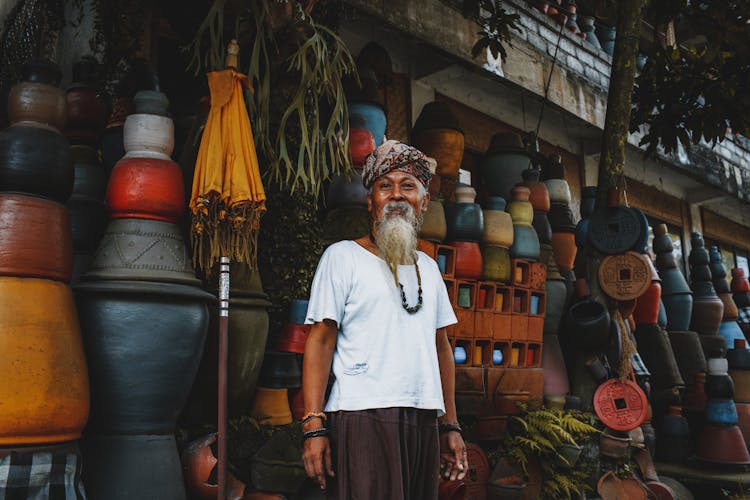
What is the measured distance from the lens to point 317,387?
2125 mm

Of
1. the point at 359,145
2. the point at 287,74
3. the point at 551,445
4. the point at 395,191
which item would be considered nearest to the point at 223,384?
the point at 395,191

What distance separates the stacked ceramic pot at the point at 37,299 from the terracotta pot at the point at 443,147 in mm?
2897

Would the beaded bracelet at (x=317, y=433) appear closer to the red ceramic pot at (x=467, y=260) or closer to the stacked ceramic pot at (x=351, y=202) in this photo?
the stacked ceramic pot at (x=351, y=202)

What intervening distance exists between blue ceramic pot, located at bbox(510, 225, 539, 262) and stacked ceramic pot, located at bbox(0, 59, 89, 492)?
331cm

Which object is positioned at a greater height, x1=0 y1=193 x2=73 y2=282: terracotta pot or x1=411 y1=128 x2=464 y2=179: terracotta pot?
x1=411 y1=128 x2=464 y2=179: terracotta pot

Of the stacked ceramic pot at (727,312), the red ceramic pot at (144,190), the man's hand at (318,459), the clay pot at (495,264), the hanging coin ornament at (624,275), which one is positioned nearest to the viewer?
the man's hand at (318,459)

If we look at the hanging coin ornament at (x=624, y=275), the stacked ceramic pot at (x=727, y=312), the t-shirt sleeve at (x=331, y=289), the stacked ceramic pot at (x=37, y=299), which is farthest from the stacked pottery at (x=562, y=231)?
the stacked ceramic pot at (x=37, y=299)

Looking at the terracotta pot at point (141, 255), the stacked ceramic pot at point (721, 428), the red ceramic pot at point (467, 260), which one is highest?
the red ceramic pot at point (467, 260)

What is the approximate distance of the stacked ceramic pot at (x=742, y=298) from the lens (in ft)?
28.2

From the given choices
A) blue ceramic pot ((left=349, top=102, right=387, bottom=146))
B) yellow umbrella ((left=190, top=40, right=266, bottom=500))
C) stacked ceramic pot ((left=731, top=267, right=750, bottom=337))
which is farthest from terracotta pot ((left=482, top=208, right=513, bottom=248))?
stacked ceramic pot ((left=731, top=267, right=750, bottom=337))

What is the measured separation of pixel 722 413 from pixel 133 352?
5.59m

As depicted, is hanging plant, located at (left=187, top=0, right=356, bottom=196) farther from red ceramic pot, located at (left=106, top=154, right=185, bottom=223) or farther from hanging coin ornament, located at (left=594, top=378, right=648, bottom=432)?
hanging coin ornament, located at (left=594, top=378, right=648, bottom=432)

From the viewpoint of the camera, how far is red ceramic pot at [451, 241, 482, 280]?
4.58 m

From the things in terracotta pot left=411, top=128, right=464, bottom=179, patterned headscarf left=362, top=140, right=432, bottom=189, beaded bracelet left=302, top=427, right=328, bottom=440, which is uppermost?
terracotta pot left=411, top=128, right=464, bottom=179
